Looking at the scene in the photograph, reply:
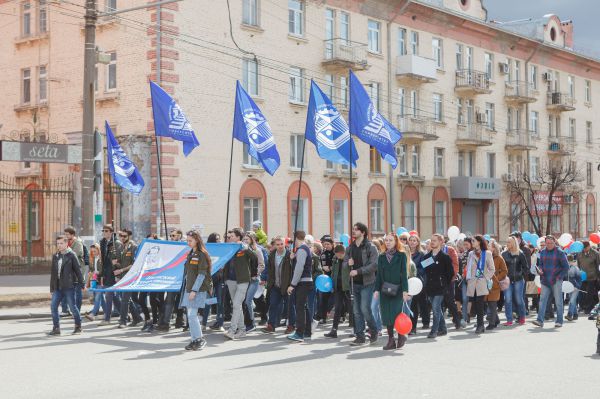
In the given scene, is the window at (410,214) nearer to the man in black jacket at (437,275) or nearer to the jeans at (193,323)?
the man in black jacket at (437,275)

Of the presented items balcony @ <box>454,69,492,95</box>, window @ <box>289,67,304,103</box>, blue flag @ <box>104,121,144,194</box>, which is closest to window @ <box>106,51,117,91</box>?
window @ <box>289,67,304,103</box>

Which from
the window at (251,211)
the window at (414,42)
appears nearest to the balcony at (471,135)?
the window at (414,42)

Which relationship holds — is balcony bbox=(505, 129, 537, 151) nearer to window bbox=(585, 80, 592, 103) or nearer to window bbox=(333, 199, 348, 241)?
window bbox=(585, 80, 592, 103)

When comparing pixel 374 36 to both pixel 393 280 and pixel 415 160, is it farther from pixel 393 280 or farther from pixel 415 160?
pixel 393 280

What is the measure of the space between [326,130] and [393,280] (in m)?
4.92

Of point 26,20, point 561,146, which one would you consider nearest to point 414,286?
point 26,20

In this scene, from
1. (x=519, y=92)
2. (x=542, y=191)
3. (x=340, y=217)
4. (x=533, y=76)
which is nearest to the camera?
(x=340, y=217)

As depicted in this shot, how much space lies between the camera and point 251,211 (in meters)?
32.8

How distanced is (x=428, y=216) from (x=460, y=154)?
489cm

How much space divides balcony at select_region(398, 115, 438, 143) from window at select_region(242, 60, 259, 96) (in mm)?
8911

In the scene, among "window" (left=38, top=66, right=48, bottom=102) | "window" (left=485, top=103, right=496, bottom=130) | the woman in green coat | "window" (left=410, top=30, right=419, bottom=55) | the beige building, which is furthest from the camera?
"window" (left=485, top=103, right=496, bottom=130)

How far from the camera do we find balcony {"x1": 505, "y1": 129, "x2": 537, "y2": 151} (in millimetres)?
47938

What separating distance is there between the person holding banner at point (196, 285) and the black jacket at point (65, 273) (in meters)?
2.59

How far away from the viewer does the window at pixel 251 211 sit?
32.6 m
